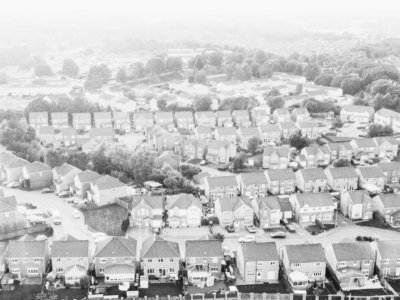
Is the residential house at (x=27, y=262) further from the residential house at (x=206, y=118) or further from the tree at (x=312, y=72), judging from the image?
the tree at (x=312, y=72)

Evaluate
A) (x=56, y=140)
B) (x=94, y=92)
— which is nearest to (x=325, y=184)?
(x=56, y=140)

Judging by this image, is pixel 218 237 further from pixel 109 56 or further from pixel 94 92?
pixel 109 56

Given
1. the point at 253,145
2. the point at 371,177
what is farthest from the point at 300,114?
the point at 371,177

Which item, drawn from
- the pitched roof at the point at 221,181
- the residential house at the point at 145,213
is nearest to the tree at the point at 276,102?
the pitched roof at the point at 221,181

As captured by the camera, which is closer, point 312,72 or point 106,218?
point 106,218

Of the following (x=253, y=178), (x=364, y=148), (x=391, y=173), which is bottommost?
(x=364, y=148)

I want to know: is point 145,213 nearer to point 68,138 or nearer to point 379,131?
point 68,138
